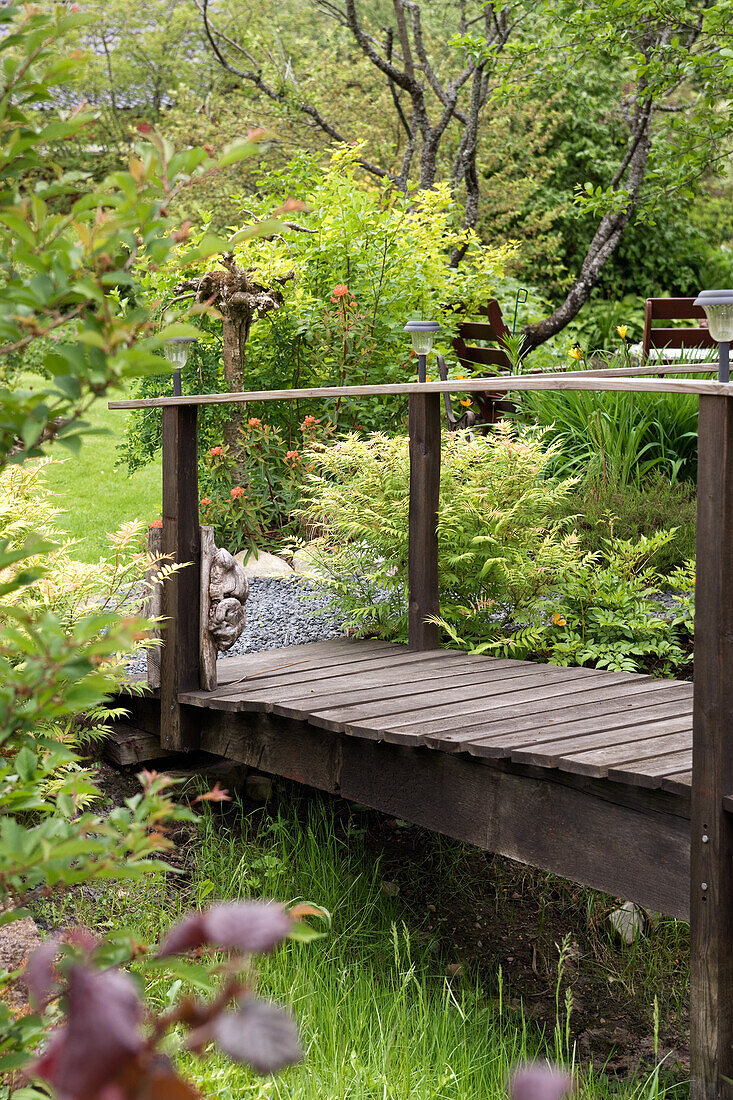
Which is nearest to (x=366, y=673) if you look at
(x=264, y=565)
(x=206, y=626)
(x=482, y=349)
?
(x=206, y=626)

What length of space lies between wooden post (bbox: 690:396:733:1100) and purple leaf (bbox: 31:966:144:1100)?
206 cm

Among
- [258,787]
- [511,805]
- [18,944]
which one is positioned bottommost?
[258,787]

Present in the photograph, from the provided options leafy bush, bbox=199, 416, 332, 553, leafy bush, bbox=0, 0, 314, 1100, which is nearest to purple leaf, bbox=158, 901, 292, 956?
leafy bush, bbox=0, 0, 314, 1100

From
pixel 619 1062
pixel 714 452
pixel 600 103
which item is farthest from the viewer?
pixel 600 103

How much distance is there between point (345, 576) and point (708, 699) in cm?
243

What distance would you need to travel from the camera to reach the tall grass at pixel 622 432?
5848 mm

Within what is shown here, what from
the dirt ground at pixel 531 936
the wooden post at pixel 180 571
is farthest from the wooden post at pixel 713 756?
the wooden post at pixel 180 571

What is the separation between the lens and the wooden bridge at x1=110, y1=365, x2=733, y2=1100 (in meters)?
2.35

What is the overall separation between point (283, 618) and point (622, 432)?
Result: 7.22 feet

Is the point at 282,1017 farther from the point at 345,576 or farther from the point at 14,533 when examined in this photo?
the point at 345,576

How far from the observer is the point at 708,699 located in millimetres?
2352

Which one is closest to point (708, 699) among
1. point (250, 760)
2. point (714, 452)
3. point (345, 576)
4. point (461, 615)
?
point (714, 452)

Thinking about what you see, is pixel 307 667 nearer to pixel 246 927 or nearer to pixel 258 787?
pixel 258 787

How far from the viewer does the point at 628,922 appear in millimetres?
3723
